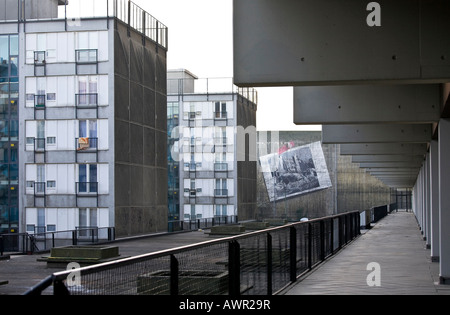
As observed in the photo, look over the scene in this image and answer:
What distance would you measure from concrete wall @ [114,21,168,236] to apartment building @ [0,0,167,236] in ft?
0.21

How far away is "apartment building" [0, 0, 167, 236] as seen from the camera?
41500 millimetres

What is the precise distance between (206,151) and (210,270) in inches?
2497

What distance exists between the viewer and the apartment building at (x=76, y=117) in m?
41.5

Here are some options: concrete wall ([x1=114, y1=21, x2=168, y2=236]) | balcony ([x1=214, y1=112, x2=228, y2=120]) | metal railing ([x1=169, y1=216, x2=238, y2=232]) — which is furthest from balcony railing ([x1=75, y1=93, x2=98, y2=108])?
balcony ([x1=214, y1=112, x2=228, y2=120])

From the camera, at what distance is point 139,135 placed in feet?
145

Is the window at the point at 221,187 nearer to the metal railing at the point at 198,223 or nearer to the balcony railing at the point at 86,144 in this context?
the metal railing at the point at 198,223

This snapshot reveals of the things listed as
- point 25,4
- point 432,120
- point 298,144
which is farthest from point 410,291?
point 298,144

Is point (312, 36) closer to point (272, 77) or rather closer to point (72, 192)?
point (272, 77)

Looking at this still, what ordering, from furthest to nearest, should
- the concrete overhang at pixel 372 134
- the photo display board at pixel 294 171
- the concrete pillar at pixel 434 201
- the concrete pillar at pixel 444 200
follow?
the photo display board at pixel 294 171 → the concrete overhang at pixel 372 134 → the concrete pillar at pixel 434 201 → the concrete pillar at pixel 444 200

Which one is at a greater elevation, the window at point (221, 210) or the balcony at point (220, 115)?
the balcony at point (220, 115)

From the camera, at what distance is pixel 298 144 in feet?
322

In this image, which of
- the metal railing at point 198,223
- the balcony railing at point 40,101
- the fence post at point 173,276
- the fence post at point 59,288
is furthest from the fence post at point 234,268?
the metal railing at point 198,223

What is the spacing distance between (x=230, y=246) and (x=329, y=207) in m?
90.5

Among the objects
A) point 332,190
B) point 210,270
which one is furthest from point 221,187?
point 210,270
